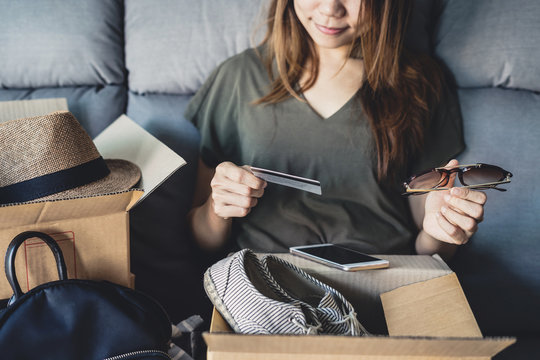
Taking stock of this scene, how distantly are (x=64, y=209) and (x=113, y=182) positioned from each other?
0.14m

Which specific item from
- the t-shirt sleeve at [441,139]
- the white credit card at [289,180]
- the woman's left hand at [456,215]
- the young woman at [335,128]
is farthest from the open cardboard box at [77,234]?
the t-shirt sleeve at [441,139]

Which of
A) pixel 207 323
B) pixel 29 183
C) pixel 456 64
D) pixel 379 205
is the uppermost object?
pixel 456 64

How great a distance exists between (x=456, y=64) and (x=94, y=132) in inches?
39.3

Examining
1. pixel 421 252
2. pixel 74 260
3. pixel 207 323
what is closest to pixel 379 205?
pixel 421 252

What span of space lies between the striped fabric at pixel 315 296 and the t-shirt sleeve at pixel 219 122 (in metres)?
0.42

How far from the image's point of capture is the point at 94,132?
3.74 ft

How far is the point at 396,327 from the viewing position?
719 millimetres

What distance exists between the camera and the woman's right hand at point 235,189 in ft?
2.65

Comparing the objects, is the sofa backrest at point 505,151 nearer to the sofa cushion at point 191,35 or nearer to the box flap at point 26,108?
the sofa cushion at point 191,35

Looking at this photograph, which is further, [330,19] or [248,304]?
[330,19]

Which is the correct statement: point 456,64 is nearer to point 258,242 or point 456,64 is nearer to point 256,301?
point 258,242

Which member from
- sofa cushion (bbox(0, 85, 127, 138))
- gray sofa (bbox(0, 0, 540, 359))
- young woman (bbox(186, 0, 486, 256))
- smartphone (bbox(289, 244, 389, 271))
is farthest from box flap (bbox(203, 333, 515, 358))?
sofa cushion (bbox(0, 85, 127, 138))

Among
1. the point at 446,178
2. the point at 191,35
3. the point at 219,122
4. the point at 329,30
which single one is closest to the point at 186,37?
the point at 191,35

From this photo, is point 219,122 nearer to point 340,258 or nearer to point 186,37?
point 186,37
